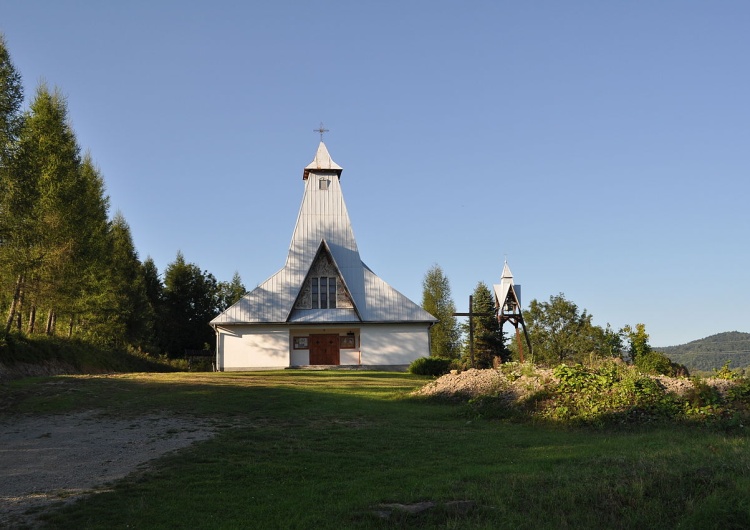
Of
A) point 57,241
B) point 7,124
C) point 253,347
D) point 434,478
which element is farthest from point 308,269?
point 434,478

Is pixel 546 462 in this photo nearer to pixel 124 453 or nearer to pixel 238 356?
pixel 124 453

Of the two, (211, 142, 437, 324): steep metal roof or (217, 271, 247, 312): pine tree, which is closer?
(211, 142, 437, 324): steep metal roof

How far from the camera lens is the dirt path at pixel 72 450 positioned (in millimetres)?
7391

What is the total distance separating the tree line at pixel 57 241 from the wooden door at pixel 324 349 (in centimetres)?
1221

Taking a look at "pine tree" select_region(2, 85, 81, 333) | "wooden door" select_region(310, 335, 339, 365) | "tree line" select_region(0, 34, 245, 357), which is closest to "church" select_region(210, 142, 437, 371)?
"wooden door" select_region(310, 335, 339, 365)

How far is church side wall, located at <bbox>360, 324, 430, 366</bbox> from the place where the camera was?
37.8 metres

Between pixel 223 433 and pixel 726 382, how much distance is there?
32.9ft

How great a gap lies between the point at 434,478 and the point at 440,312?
2353 inches

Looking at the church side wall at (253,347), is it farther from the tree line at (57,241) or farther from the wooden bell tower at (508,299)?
the wooden bell tower at (508,299)

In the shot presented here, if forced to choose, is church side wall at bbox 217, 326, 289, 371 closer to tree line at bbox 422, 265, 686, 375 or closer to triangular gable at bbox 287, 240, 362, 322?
triangular gable at bbox 287, 240, 362, 322

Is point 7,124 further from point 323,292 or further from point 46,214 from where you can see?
point 323,292

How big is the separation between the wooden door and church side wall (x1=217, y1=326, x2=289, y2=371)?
1.80 m

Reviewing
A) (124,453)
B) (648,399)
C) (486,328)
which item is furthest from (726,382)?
(486,328)

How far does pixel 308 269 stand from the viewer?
126 ft
